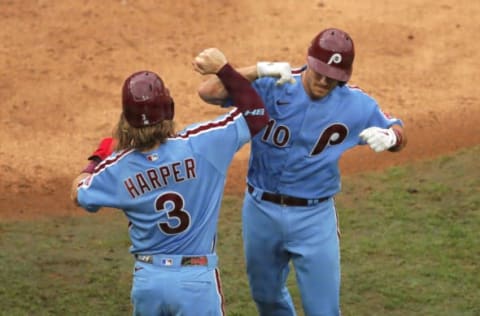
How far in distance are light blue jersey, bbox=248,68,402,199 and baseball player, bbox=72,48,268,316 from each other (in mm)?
564

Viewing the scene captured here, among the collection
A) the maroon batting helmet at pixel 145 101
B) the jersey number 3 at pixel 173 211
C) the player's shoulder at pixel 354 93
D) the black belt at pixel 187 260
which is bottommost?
the black belt at pixel 187 260

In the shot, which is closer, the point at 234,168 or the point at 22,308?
the point at 22,308

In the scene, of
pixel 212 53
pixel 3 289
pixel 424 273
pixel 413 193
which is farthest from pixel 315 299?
pixel 413 193

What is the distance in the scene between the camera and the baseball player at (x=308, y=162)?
5953 millimetres

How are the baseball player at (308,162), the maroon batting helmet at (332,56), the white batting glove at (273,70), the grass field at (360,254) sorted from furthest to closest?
the grass field at (360,254)
the baseball player at (308,162)
the maroon batting helmet at (332,56)
the white batting glove at (273,70)

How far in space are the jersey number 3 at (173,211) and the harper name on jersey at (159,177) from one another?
67 mm

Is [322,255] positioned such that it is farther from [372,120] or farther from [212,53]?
[212,53]

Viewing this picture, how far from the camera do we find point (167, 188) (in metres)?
5.25

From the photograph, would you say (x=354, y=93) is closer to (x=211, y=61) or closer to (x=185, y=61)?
(x=211, y=61)

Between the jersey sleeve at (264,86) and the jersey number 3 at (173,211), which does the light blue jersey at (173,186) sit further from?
the jersey sleeve at (264,86)

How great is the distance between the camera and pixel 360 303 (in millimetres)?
7680

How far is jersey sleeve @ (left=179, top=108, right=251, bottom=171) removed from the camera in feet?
17.4

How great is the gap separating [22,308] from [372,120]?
288 centimetres

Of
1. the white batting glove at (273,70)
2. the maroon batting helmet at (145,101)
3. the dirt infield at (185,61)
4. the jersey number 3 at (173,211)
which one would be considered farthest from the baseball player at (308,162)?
the dirt infield at (185,61)
